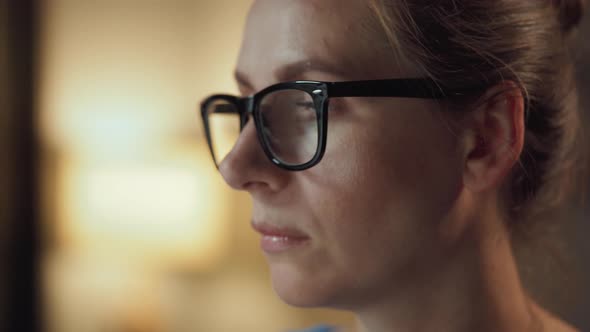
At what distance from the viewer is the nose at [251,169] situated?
35.9 inches

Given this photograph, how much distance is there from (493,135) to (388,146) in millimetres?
173

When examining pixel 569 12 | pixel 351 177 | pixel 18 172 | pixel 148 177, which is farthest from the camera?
pixel 18 172

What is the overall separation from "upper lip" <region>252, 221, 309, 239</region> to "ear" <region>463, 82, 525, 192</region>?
0.26 meters

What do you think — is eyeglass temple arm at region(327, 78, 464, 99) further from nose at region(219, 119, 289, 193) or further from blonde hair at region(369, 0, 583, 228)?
nose at region(219, 119, 289, 193)

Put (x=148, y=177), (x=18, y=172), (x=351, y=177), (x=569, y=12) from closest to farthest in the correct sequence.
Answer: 1. (x=351, y=177)
2. (x=569, y=12)
3. (x=148, y=177)
4. (x=18, y=172)

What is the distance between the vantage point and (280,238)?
93 cm

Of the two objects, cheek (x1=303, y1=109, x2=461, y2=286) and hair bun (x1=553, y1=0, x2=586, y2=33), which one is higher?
hair bun (x1=553, y1=0, x2=586, y2=33)

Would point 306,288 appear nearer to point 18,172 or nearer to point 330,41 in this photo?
point 330,41

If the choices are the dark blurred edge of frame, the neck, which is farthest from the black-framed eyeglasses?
the dark blurred edge of frame

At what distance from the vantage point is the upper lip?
91 centimetres

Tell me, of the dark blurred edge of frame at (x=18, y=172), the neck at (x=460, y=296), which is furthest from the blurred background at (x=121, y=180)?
the neck at (x=460, y=296)

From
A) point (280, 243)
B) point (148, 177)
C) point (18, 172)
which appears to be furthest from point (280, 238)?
point (18, 172)

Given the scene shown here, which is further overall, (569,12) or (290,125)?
(569,12)

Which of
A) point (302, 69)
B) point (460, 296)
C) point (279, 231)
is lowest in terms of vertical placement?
point (460, 296)
